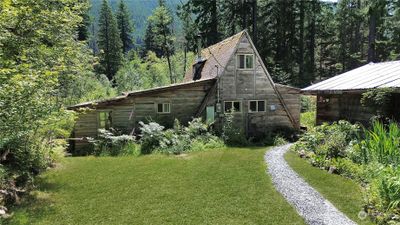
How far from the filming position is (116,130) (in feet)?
51.9

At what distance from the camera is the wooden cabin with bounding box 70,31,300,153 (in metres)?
15.9

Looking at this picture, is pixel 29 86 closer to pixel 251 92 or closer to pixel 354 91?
pixel 354 91

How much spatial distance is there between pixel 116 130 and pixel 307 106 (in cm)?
1809

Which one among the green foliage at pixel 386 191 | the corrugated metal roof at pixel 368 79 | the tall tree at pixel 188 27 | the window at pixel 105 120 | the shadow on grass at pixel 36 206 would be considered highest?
the tall tree at pixel 188 27

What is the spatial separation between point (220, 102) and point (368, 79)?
303 inches

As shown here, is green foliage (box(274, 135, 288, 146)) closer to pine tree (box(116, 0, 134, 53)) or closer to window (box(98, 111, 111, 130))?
window (box(98, 111, 111, 130))

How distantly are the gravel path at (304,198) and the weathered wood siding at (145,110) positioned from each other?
7288mm

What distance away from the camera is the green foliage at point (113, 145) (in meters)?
14.1

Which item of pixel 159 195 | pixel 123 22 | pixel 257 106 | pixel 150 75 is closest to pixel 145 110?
pixel 257 106

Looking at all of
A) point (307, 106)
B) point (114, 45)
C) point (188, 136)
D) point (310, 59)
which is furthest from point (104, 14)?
point (188, 136)

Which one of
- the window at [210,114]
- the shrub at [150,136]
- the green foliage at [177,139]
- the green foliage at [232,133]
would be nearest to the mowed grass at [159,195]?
the green foliage at [177,139]

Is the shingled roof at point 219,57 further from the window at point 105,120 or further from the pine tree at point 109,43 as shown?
the pine tree at point 109,43

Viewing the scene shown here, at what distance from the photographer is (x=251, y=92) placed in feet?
58.1

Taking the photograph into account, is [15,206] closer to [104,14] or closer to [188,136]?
[188,136]
